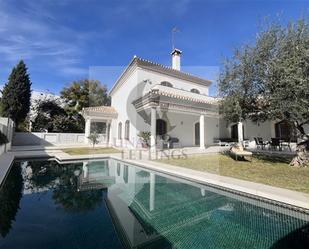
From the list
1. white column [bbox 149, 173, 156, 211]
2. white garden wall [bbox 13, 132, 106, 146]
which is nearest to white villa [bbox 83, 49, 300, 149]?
white garden wall [bbox 13, 132, 106, 146]

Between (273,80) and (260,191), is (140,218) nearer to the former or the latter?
(260,191)

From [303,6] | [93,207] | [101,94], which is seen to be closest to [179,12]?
[303,6]

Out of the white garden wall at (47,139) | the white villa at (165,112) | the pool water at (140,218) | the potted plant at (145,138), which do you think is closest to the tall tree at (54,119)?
the white garden wall at (47,139)

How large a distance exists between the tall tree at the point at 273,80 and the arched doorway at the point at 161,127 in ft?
26.0

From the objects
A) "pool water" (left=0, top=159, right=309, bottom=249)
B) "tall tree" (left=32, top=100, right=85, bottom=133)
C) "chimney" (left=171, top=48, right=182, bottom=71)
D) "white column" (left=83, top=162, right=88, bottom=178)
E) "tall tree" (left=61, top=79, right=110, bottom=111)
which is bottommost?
"pool water" (left=0, top=159, right=309, bottom=249)

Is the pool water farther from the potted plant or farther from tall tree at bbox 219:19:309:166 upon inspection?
the potted plant

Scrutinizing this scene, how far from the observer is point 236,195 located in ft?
19.8

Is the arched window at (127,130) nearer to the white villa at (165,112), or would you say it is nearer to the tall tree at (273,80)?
the white villa at (165,112)

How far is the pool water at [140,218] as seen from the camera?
3.61 m

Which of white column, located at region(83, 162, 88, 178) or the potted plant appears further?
the potted plant

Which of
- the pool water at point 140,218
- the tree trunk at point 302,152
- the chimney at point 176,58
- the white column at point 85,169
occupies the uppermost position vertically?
the chimney at point 176,58

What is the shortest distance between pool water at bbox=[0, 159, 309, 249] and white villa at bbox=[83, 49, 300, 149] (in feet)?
27.4

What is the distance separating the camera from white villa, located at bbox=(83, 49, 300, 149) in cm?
1636

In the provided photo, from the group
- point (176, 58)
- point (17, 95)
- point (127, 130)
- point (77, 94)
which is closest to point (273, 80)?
point (127, 130)
